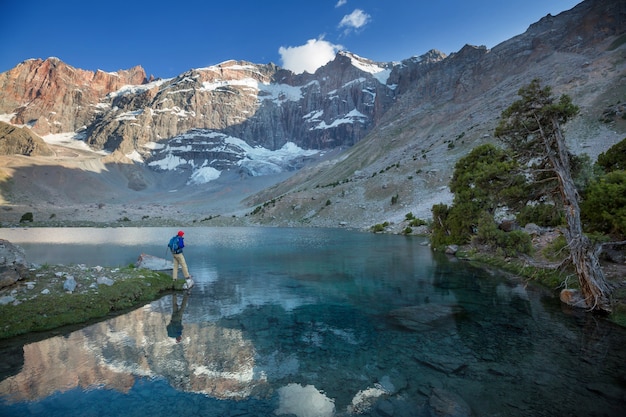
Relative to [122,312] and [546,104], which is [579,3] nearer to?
[546,104]

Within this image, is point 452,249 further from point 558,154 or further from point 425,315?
point 425,315

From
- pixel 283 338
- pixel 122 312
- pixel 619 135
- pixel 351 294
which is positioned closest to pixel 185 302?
pixel 122 312

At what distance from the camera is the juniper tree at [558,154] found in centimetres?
1359

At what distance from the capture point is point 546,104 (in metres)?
15.3

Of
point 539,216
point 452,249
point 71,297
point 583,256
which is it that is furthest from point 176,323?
point 539,216

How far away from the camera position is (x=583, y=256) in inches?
532

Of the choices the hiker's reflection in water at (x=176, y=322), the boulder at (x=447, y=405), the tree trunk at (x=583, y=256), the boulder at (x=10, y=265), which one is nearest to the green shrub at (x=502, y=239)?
the tree trunk at (x=583, y=256)

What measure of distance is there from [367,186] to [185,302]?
78.4m

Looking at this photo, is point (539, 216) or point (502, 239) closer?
point (502, 239)

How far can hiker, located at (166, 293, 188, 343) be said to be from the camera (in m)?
12.4

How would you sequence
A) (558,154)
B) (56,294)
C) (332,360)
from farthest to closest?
1. (558,154)
2. (56,294)
3. (332,360)

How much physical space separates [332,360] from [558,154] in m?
13.5

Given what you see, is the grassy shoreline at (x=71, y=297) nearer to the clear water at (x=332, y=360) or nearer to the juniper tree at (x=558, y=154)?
the clear water at (x=332, y=360)

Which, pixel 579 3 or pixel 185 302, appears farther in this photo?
pixel 579 3
